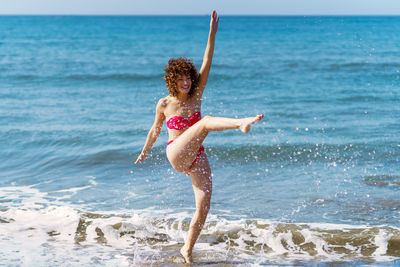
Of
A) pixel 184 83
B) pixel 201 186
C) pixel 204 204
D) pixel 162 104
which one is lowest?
pixel 204 204

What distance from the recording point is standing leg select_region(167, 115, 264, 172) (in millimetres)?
4309

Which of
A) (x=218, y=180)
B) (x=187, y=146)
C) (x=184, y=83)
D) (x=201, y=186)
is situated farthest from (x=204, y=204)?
(x=218, y=180)

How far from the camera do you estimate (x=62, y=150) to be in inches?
392

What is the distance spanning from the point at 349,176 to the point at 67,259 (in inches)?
188

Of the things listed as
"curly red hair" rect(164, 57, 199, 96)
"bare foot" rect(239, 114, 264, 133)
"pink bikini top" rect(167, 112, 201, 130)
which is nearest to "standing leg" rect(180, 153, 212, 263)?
"pink bikini top" rect(167, 112, 201, 130)

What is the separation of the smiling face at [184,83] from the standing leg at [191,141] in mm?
457

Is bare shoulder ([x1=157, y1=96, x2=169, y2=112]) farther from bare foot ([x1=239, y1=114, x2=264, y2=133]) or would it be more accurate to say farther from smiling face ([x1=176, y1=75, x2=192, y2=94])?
bare foot ([x1=239, y1=114, x2=264, y2=133])

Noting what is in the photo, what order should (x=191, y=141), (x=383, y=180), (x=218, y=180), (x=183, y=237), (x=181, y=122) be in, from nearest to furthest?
1. (x=191, y=141)
2. (x=181, y=122)
3. (x=183, y=237)
4. (x=383, y=180)
5. (x=218, y=180)

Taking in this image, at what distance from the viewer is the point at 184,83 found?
4844 mm

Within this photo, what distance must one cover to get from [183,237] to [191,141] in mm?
1833

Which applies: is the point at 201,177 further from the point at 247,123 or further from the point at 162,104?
the point at 247,123

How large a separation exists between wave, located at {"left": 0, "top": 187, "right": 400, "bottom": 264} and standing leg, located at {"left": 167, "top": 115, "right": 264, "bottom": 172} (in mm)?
1199

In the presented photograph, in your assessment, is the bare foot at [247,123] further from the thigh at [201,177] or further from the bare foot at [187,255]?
the bare foot at [187,255]

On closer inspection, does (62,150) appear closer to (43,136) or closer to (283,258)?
(43,136)
